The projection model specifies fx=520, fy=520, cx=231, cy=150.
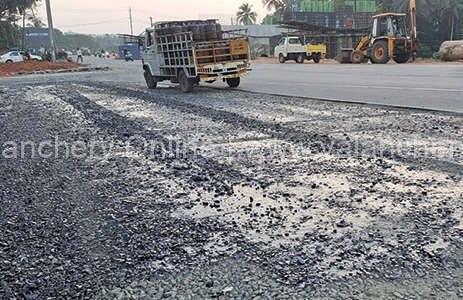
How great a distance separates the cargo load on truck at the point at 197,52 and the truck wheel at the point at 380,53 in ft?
52.2

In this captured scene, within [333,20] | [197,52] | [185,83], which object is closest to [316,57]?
[333,20]

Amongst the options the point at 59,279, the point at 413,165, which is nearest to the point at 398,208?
the point at 413,165

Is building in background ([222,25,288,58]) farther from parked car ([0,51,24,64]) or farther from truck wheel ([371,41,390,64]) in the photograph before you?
truck wheel ([371,41,390,64])

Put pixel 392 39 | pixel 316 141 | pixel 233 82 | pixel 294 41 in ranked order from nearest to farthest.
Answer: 1. pixel 316 141
2. pixel 233 82
3. pixel 392 39
4. pixel 294 41

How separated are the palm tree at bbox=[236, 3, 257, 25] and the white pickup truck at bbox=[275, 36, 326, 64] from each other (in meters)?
73.3

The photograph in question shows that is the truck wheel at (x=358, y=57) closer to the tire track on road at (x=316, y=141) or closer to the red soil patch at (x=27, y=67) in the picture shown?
the red soil patch at (x=27, y=67)

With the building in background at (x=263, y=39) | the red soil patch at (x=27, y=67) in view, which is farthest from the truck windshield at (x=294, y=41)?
the building in background at (x=263, y=39)

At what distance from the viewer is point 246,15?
382 feet

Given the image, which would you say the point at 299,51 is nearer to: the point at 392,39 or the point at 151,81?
the point at 392,39

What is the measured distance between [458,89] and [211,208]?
1147 centimetres

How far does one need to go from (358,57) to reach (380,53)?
2.71m

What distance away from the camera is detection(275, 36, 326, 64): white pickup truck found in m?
43.5

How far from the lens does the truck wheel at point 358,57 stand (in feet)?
116

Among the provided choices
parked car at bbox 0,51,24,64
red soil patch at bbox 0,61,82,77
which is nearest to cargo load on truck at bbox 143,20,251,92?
red soil patch at bbox 0,61,82,77
